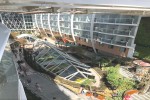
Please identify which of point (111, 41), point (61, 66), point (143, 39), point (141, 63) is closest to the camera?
point (61, 66)

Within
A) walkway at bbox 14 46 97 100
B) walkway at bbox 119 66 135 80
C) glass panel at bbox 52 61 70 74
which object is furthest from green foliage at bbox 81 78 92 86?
walkway at bbox 119 66 135 80

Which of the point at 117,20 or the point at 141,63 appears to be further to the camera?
the point at 117,20

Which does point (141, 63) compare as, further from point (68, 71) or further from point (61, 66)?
point (61, 66)

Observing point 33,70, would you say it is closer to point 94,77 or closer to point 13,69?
point 94,77

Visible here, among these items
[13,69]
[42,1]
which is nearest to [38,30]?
[42,1]

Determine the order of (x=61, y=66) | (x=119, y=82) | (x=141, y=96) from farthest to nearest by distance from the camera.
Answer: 1. (x=61, y=66)
2. (x=119, y=82)
3. (x=141, y=96)

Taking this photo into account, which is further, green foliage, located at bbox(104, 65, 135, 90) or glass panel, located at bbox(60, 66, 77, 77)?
glass panel, located at bbox(60, 66, 77, 77)

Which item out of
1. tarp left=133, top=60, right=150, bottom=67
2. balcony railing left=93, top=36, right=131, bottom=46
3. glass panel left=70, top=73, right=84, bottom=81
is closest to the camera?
glass panel left=70, top=73, right=84, bottom=81

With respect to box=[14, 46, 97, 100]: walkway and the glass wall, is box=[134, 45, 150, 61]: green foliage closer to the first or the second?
the glass wall

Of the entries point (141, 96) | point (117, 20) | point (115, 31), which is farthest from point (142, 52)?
point (141, 96)

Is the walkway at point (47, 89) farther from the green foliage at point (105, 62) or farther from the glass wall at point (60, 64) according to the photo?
the green foliage at point (105, 62)

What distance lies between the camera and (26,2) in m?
9.23

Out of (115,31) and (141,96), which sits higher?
(115,31)

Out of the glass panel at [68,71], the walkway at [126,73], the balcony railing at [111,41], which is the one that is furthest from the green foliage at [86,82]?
the balcony railing at [111,41]
